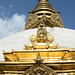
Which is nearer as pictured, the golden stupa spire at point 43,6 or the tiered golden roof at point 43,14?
the tiered golden roof at point 43,14

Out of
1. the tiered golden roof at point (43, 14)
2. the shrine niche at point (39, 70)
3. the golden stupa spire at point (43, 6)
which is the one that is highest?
the golden stupa spire at point (43, 6)

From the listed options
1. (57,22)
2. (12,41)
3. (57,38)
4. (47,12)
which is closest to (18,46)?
(12,41)

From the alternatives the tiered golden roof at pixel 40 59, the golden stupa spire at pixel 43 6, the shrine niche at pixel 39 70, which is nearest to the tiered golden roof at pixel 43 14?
the golden stupa spire at pixel 43 6

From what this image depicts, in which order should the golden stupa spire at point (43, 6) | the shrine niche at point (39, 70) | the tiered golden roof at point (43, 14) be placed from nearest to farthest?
the shrine niche at point (39, 70) → the tiered golden roof at point (43, 14) → the golden stupa spire at point (43, 6)

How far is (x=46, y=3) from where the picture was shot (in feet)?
86.7

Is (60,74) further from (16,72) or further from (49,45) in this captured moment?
(49,45)

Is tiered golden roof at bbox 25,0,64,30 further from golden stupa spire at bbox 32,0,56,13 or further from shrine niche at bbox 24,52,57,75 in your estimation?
shrine niche at bbox 24,52,57,75

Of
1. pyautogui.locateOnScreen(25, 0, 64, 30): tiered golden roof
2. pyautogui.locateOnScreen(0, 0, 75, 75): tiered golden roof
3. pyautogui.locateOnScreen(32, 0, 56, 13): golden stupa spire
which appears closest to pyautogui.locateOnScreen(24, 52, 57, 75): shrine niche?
pyautogui.locateOnScreen(0, 0, 75, 75): tiered golden roof

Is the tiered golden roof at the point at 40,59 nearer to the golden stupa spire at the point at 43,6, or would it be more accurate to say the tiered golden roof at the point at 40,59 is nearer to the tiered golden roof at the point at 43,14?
the tiered golden roof at the point at 43,14

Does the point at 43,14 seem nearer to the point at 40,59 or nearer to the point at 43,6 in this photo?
the point at 43,6

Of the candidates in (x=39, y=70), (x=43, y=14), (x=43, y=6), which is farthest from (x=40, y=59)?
(x=43, y=6)

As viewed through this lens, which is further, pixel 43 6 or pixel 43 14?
pixel 43 6

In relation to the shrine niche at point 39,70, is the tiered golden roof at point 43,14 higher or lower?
higher

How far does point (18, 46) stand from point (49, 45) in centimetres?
460
